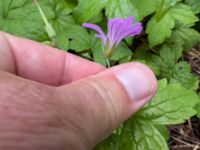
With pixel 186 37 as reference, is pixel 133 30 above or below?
above

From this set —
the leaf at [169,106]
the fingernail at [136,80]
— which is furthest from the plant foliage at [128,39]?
the fingernail at [136,80]

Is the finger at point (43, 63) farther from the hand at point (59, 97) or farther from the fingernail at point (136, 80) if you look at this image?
the fingernail at point (136, 80)

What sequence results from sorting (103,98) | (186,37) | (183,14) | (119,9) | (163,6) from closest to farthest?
(103,98) → (163,6) → (119,9) → (183,14) → (186,37)

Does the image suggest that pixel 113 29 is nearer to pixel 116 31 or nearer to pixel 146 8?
pixel 116 31

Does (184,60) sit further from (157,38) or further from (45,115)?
(45,115)

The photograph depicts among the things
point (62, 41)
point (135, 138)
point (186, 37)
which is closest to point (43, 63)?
point (135, 138)

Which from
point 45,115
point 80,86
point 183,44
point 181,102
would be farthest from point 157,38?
point 45,115
